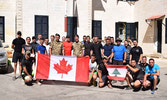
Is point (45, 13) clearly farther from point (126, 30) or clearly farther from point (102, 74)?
point (102, 74)

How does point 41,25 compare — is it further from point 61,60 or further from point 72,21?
point 61,60

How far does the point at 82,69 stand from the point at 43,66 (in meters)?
1.51

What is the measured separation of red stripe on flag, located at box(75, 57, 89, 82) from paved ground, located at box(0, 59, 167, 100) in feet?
0.90

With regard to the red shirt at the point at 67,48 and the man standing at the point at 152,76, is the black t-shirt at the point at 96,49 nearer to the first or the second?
the red shirt at the point at 67,48

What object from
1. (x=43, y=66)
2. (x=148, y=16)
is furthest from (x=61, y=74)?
(x=148, y=16)

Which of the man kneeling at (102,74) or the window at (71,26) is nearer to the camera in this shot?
the man kneeling at (102,74)

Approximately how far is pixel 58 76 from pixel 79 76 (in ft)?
2.65

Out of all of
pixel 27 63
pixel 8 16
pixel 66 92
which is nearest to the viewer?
pixel 66 92

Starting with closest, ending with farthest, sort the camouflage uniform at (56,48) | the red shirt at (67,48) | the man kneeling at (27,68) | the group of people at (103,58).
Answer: the group of people at (103,58), the man kneeling at (27,68), the camouflage uniform at (56,48), the red shirt at (67,48)

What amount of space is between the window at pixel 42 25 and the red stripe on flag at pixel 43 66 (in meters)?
7.74

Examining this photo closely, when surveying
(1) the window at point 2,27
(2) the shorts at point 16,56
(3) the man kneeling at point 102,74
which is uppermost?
(1) the window at point 2,27

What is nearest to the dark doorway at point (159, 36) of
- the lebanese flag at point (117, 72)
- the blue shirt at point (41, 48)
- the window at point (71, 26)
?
the window at point (71, 26)

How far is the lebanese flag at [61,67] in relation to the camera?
295 inches

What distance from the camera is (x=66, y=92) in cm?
651
